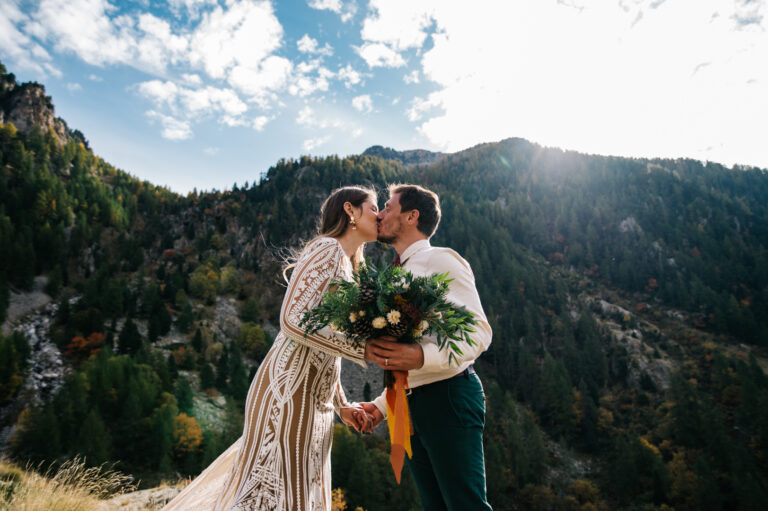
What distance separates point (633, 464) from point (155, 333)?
7637cm

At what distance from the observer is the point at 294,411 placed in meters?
2.35

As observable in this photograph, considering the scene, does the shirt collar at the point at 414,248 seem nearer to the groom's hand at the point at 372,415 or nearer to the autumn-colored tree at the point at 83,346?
the groom's hand at the point at 372,415

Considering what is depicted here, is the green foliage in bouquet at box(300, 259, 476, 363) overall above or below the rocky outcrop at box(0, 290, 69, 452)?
above

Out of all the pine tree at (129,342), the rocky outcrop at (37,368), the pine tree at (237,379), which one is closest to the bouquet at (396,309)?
the pine tree at (237,379)

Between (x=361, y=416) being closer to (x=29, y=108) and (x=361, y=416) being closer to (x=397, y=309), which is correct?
(x=397, y=309)

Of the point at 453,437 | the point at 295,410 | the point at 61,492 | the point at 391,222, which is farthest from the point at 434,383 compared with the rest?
the point at 61,492

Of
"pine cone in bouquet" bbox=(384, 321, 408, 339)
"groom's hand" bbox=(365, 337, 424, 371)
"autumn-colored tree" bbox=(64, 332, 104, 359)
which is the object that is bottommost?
"autumn-colored tree" bbox=(64, 332, 104, 359)

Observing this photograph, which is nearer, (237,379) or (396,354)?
(396,354)

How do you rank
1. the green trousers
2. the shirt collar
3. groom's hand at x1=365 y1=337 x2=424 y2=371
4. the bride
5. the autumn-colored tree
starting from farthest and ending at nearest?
the autumn-colored tree
the shirt collar
the bride
the green trousers
groom's hand at x1=365 y1=337 x2=424 y2=371

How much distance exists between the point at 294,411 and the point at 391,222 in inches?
57.0

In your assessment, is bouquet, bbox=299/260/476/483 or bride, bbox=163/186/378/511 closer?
bouquet, bbox=299/260/476/483

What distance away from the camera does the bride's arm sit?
7.15 ft

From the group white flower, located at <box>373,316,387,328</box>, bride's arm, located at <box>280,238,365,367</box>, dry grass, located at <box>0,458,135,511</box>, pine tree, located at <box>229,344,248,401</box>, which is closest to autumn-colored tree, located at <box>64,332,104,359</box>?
pine tree, located at <box>229,344,248,401</box>

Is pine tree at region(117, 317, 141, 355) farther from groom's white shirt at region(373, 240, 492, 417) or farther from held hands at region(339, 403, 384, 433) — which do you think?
groom's white shirt at region(373, 240, 492, 417)
